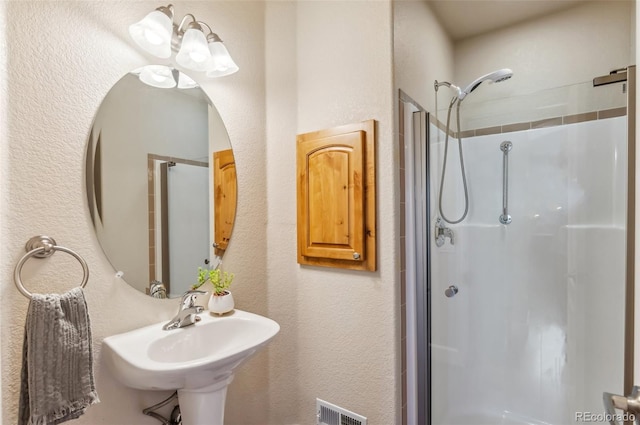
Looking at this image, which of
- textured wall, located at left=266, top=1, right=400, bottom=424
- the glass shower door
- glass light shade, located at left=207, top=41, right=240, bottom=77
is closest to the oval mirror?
glass light shade, located at left=207, top=41, right=240, bottom=77

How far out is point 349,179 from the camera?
152 cm

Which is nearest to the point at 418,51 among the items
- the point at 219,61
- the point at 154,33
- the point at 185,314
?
the point at 219,61

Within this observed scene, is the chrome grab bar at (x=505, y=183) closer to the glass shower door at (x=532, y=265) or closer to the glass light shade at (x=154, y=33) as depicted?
the glass shower door at (x=532, y=265)

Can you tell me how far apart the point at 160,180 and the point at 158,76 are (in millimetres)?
441

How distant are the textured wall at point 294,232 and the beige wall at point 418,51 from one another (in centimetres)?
9

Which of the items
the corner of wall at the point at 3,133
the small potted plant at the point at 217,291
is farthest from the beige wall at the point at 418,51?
the corner of wall at the point at 3,133

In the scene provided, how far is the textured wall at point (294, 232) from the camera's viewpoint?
56.7 inches

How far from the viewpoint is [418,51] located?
5.77 feet

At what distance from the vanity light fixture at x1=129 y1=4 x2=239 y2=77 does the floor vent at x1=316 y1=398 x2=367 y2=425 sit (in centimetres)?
171

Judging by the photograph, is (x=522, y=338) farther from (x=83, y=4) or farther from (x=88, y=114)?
(x=83, y=4)

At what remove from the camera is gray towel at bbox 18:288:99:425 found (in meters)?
0.91

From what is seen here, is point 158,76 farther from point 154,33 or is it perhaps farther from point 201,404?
point 201,404

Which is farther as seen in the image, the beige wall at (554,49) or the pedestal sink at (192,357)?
the beige wall at (554,49)

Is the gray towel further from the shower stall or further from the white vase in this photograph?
the shower stall
